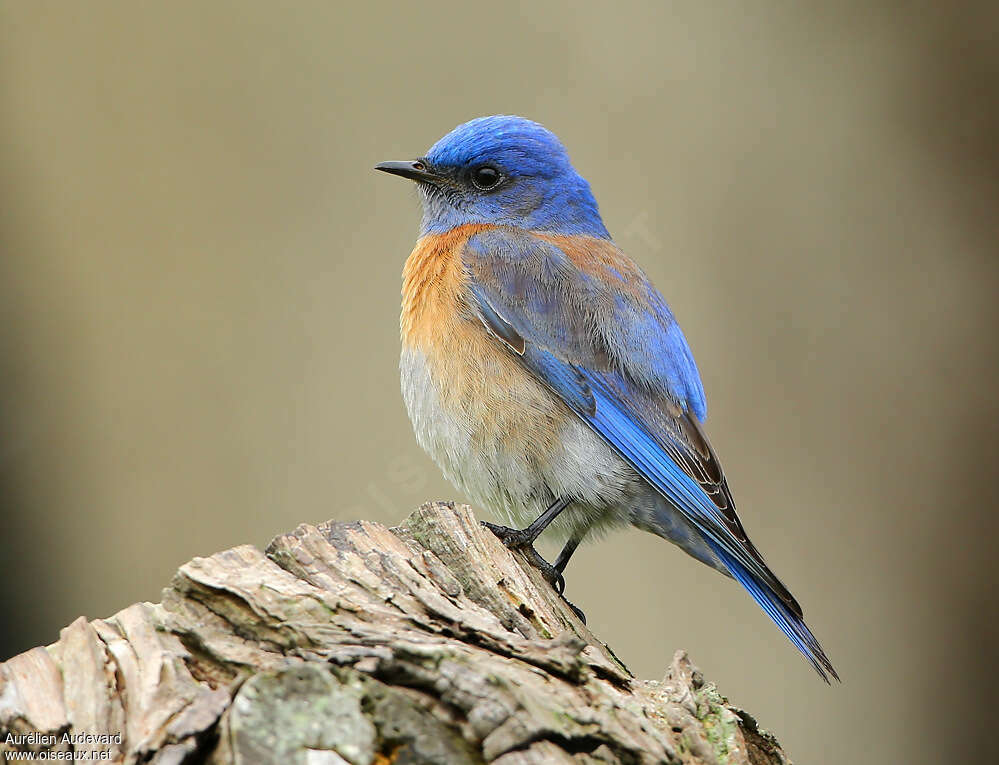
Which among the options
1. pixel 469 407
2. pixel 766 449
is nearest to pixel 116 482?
pixel 469 407

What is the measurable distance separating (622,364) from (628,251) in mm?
1538

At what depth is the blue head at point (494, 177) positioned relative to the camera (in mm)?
4141

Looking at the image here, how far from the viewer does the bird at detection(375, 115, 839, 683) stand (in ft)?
11.2

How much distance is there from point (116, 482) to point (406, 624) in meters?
3.30

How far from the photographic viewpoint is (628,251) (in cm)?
503

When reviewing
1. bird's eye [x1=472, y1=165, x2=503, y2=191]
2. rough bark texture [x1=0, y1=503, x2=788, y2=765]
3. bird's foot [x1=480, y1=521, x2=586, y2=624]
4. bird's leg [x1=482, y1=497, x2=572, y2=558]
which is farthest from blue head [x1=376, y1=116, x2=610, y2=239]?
rough bark texture [x1=0, y1=503, x2=788, y2=765]

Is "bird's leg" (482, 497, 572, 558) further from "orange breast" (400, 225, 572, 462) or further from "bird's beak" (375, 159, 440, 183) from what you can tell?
"bird's beak" (375, 159, 440, 183)

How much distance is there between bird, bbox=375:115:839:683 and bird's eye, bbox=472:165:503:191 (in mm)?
289

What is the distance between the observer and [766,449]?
504cm

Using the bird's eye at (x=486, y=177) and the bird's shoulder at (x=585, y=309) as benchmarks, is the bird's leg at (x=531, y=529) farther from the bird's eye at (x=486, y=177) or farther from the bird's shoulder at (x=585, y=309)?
the bird's eye at (x=486, y=177)

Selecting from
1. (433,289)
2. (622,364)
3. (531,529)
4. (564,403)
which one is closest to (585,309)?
(622,364)

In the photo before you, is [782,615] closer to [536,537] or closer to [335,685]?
[536,537]

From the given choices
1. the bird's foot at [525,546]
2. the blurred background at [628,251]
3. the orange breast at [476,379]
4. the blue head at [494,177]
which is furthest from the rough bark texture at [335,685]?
the blurred background at [628,251]

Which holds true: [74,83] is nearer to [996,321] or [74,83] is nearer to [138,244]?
[138,244]
